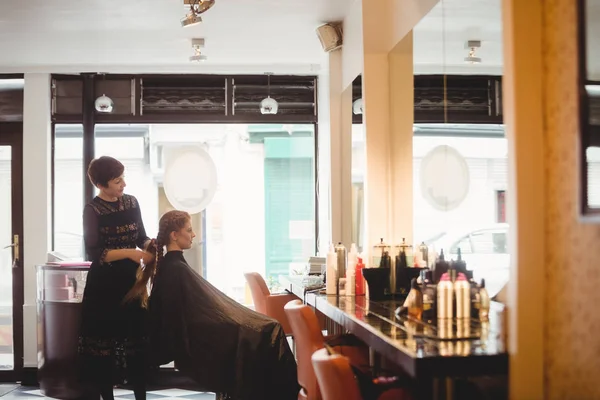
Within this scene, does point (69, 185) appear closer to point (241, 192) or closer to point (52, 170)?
point (52, 170)

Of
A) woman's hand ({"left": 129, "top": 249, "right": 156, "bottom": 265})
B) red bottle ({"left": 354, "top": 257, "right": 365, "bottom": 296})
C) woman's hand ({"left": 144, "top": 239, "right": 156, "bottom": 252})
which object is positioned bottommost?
red bottle ({"left": 354, "top": 257, "right": 365, "bottom": 296})

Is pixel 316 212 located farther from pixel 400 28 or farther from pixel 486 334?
pixel 486 334

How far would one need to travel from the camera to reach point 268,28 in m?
5.68

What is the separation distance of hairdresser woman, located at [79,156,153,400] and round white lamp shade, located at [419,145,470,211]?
1.63 meters

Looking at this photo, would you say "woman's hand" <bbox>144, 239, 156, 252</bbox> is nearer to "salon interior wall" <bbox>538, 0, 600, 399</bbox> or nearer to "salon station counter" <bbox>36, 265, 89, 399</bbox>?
"salon station counter" <bbox>36, 265, 89, 399</bbox>

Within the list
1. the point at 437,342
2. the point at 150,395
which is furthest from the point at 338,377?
the point at 150,395

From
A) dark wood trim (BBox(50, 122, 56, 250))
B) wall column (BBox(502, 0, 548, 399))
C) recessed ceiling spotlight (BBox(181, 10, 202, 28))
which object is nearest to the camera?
wall column (BBox(502, 0, 548, 399))

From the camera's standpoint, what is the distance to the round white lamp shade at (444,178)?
3715 millimetres

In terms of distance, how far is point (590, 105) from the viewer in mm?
2246

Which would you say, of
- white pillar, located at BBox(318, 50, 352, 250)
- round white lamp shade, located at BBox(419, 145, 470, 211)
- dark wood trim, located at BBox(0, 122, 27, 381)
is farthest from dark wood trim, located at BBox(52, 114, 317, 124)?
round white lamp shade, located at BBox(419, 145, 470, 211)

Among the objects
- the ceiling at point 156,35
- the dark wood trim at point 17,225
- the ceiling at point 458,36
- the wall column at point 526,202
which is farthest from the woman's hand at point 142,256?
the dark wood trim at point 17,225

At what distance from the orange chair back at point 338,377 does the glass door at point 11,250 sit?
5.00m

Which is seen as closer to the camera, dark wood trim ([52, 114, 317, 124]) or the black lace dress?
the black lace dress

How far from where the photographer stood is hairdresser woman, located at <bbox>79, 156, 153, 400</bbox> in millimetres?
4488
